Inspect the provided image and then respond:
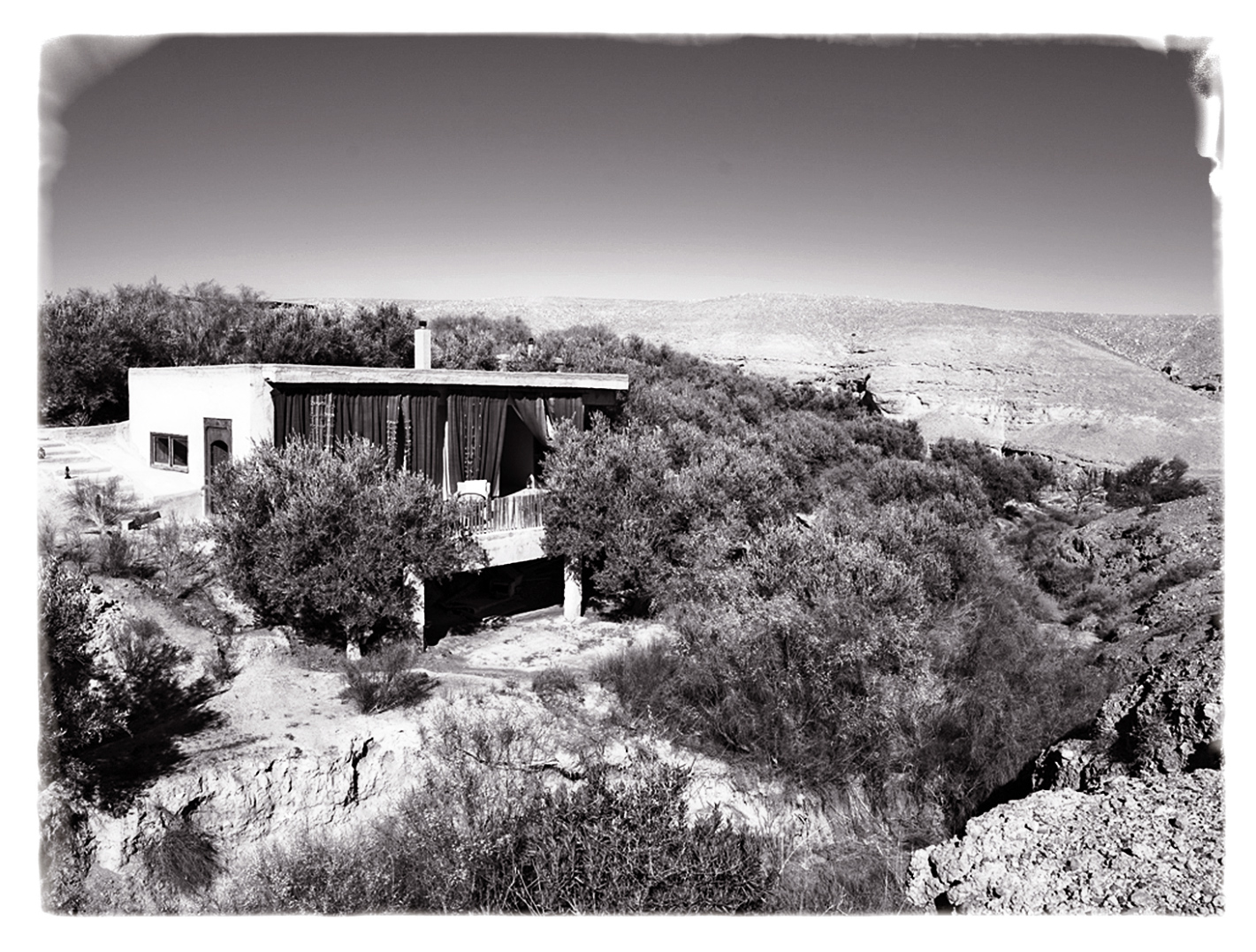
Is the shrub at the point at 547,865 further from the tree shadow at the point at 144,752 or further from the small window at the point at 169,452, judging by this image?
the small window at the point at 169,452

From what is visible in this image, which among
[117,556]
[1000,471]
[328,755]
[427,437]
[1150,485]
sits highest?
[427,437]

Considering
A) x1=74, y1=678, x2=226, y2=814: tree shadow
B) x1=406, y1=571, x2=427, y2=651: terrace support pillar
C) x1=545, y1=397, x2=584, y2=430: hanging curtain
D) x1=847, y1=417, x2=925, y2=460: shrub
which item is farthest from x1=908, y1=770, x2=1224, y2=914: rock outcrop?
x1=847, y1=417, x2=925, y2=460: shrub

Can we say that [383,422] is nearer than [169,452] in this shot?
Yes

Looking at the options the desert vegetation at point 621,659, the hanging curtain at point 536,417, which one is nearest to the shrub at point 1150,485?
the desert vegetation at point 621,659

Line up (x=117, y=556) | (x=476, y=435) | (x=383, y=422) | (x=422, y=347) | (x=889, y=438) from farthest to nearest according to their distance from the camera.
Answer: (x=889, y=438) < (x=422, y=347) < (x=476, y=435) < (x=383, y=422) < (x=117, y=556)

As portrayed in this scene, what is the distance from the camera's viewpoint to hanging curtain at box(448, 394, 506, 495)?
16703 mm

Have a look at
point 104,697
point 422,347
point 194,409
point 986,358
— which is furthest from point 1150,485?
point 104,697

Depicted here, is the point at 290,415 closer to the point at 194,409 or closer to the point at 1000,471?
the point at 194,409

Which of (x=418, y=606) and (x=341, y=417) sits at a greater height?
(x=341, y=417)

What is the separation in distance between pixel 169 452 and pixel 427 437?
16.2 ft

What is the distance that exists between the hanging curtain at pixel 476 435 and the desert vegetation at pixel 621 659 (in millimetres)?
1481

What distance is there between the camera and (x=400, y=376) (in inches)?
597

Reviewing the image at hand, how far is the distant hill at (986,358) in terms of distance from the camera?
1656 inches

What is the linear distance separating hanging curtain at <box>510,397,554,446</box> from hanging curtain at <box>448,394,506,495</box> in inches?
15.7
